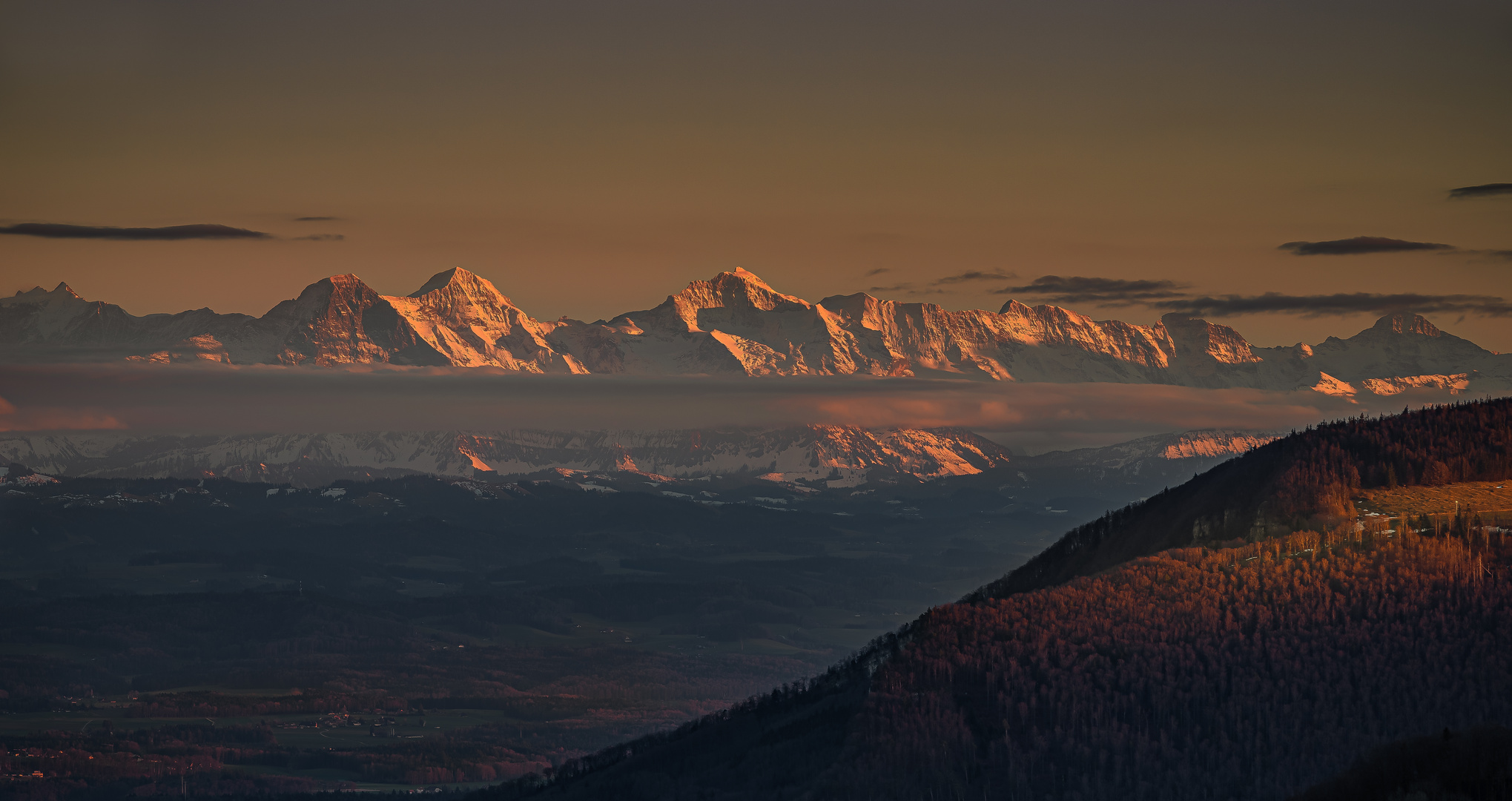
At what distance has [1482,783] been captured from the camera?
186 m

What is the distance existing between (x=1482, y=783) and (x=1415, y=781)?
7611mm

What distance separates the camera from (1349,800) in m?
199

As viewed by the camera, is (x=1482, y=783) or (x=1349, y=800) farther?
(x=1349, y=800)

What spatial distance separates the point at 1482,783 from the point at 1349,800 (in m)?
16.3

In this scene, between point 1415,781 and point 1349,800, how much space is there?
880 centimetres

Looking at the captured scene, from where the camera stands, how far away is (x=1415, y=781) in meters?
192
